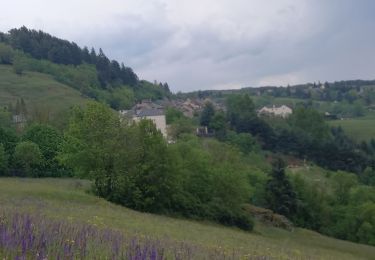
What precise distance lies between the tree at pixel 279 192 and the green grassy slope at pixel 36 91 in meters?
96.7

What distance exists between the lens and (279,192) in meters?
78.6

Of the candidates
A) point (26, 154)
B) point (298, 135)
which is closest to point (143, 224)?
point (26, 154)

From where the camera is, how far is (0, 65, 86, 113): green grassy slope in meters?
166

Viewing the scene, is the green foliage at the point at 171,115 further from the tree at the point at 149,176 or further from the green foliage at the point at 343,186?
the tree at the point at 149,176

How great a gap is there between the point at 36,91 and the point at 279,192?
12359 centimetres

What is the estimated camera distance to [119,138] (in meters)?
55.1

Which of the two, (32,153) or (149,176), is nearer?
(149,176)

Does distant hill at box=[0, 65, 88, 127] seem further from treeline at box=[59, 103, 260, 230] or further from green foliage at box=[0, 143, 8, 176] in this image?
treeline at box=[59, 103, 260, 230]

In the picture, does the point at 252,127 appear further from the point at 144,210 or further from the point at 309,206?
the point at 144,210

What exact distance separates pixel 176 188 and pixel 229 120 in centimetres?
12447

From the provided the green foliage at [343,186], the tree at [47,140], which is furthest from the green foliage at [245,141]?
the tree at [47,140]

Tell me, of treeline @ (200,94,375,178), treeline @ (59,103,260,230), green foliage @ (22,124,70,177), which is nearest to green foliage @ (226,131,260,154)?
treeline @ (200,94,375,178)

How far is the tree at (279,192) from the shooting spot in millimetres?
78125

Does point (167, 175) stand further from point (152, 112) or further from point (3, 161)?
point (152, 112)
